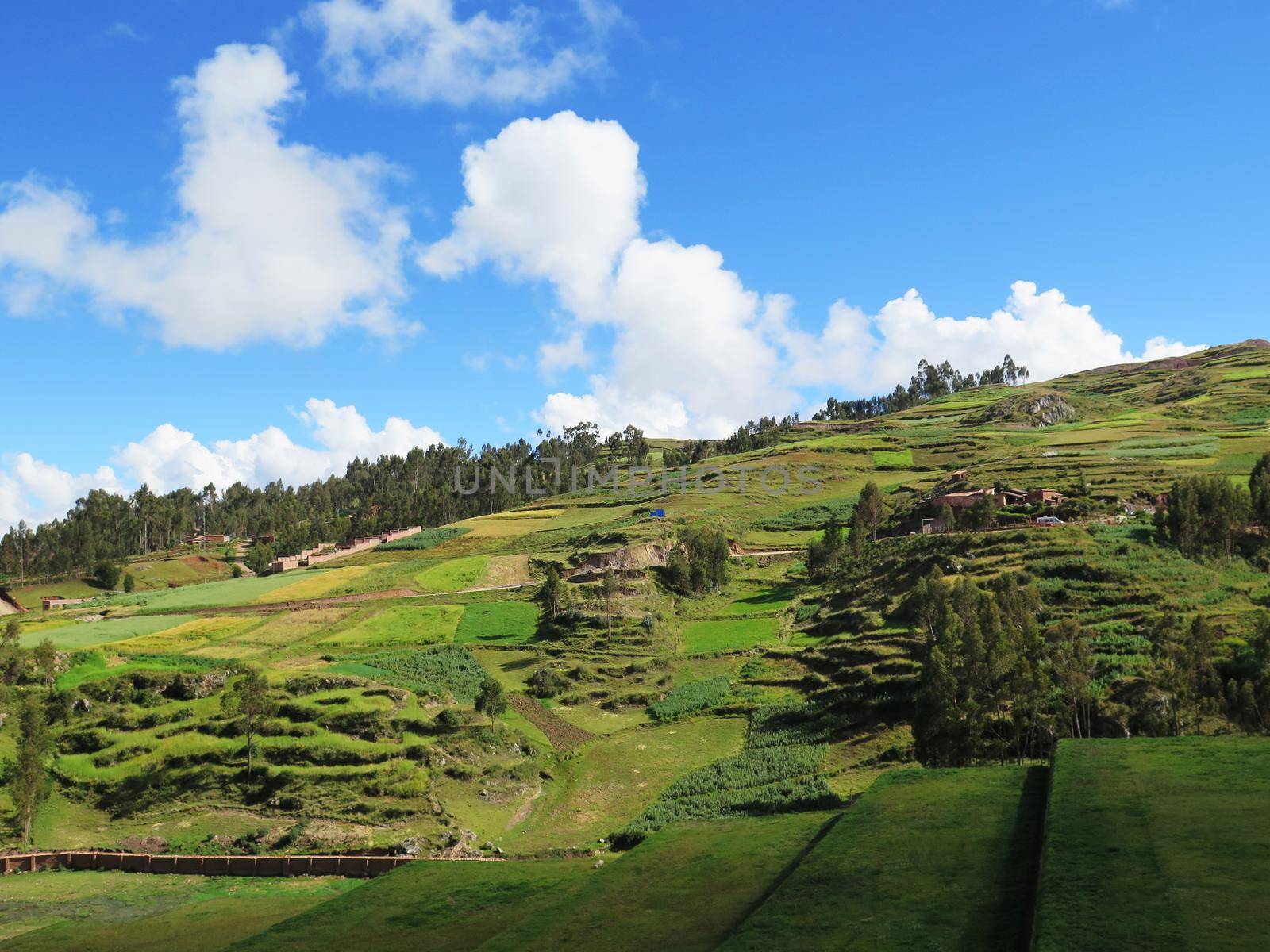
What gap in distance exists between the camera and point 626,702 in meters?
60.0

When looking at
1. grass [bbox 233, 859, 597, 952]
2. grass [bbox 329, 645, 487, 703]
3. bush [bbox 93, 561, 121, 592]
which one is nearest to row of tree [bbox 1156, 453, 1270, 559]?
grass [bbox 329, 645, 487, 703]

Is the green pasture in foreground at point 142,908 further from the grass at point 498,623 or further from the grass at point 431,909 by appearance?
the grass at point 498,623

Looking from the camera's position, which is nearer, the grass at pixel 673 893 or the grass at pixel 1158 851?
the grass at pixel 1158 851

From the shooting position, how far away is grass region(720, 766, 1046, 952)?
663 inches

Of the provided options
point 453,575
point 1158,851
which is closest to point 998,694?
point 1158,851

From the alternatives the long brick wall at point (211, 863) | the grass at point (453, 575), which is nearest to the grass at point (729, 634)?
the grass at point (453, 575)

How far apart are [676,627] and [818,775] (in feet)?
113

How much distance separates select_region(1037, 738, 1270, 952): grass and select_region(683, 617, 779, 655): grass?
141 ft

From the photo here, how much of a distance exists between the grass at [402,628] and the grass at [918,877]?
175 feet

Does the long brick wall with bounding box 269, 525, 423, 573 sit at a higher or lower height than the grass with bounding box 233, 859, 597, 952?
higher

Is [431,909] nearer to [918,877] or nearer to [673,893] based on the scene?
[673,893]

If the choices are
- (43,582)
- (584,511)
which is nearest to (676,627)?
(584,511)

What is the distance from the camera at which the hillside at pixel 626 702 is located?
26906mm

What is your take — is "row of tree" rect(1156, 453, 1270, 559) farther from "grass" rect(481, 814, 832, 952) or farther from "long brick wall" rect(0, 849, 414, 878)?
"long brick wall" rect(0, 849, 414, 878)
